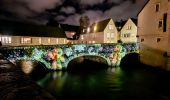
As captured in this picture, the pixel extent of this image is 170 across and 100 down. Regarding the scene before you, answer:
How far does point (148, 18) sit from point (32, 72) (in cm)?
2271

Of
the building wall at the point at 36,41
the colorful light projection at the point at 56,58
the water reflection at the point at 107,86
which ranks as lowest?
the water reflection at the point at 107,86

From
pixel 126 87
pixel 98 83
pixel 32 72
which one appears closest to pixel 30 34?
pixel 32 72

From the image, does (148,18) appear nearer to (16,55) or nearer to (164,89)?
(164,89)

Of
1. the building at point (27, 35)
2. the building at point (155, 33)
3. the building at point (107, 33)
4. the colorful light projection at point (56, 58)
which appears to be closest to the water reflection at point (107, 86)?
the colorful light projection at point (56, 58)

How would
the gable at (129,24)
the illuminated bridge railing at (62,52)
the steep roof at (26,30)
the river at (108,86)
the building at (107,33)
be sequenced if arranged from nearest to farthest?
1. the river at (108,86)
2. the illuminated bridge railing at (62,52)
3. the steep roof at (26,30)
4. the building at (107,33)
5. the gable at (129,24)

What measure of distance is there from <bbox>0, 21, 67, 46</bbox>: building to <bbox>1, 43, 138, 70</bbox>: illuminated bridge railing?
52.3ft

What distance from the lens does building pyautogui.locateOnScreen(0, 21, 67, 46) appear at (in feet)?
131

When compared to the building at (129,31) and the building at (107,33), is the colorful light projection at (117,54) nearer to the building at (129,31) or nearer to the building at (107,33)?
the building at (107,33)

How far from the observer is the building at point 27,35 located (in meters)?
39.8

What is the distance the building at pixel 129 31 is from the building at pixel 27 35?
61.9ft

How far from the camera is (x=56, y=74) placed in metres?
27.2

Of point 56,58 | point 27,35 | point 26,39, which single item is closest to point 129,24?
point 27,35

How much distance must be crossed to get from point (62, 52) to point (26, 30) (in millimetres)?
20333

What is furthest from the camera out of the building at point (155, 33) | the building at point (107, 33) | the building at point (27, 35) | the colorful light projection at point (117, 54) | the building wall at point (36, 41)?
the building at point (107, 33)
